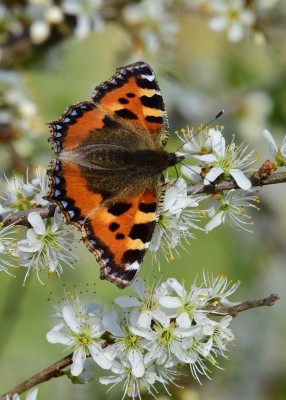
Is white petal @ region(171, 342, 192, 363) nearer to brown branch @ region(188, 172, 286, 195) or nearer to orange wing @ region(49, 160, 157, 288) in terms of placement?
orange wing @ region(49, 160, 157, 288)

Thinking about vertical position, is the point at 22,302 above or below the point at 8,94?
below

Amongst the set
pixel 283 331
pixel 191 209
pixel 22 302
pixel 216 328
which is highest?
pixel 191 209

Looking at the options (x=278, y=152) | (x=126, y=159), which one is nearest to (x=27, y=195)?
(x=126, y=159)

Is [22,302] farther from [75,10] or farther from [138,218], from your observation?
[138,218]

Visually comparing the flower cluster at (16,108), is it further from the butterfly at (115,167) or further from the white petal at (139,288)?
the white petal at (139,288)

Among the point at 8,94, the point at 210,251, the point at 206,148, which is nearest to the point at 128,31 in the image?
the point at 8,94

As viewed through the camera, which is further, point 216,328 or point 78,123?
point 78,123

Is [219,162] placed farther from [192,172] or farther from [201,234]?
[201,234]
